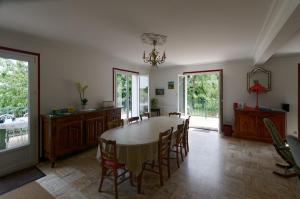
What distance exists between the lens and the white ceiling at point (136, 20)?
1.99 m

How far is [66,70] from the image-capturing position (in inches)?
150

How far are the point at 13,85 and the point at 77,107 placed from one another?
1.38 metres

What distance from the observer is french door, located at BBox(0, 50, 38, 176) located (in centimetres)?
286

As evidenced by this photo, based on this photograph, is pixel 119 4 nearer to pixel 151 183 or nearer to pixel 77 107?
pixel 151 183

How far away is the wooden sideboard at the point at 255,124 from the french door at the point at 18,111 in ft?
17.2

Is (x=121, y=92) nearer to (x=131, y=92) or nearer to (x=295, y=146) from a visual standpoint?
(x=131, y=92)

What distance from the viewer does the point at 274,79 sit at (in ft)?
15.9

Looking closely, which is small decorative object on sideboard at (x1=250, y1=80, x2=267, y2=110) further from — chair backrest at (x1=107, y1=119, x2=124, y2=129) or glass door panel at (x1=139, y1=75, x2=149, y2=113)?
chair backrest at (x1=107, y1=119, x2=124, y2=129)

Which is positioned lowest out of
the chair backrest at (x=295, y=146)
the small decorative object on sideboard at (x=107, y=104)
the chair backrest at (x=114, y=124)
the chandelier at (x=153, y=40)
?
the chair backrest at (x=295, y=146)

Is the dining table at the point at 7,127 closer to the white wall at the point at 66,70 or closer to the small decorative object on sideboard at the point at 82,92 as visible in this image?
the white wall at the point at 66,70

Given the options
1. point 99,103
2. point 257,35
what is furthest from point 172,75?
point 257,35

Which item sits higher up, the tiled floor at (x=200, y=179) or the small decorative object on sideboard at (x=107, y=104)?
the small decorative object on sideboard at (x=107, y=104)

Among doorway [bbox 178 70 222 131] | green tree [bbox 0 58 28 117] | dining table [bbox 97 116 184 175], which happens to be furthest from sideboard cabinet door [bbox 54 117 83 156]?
doorway [bbox 178 70 222 131]

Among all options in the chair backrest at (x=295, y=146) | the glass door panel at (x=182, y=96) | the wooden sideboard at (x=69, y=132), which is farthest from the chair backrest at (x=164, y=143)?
the glass door panel at (x=182, y=96)
